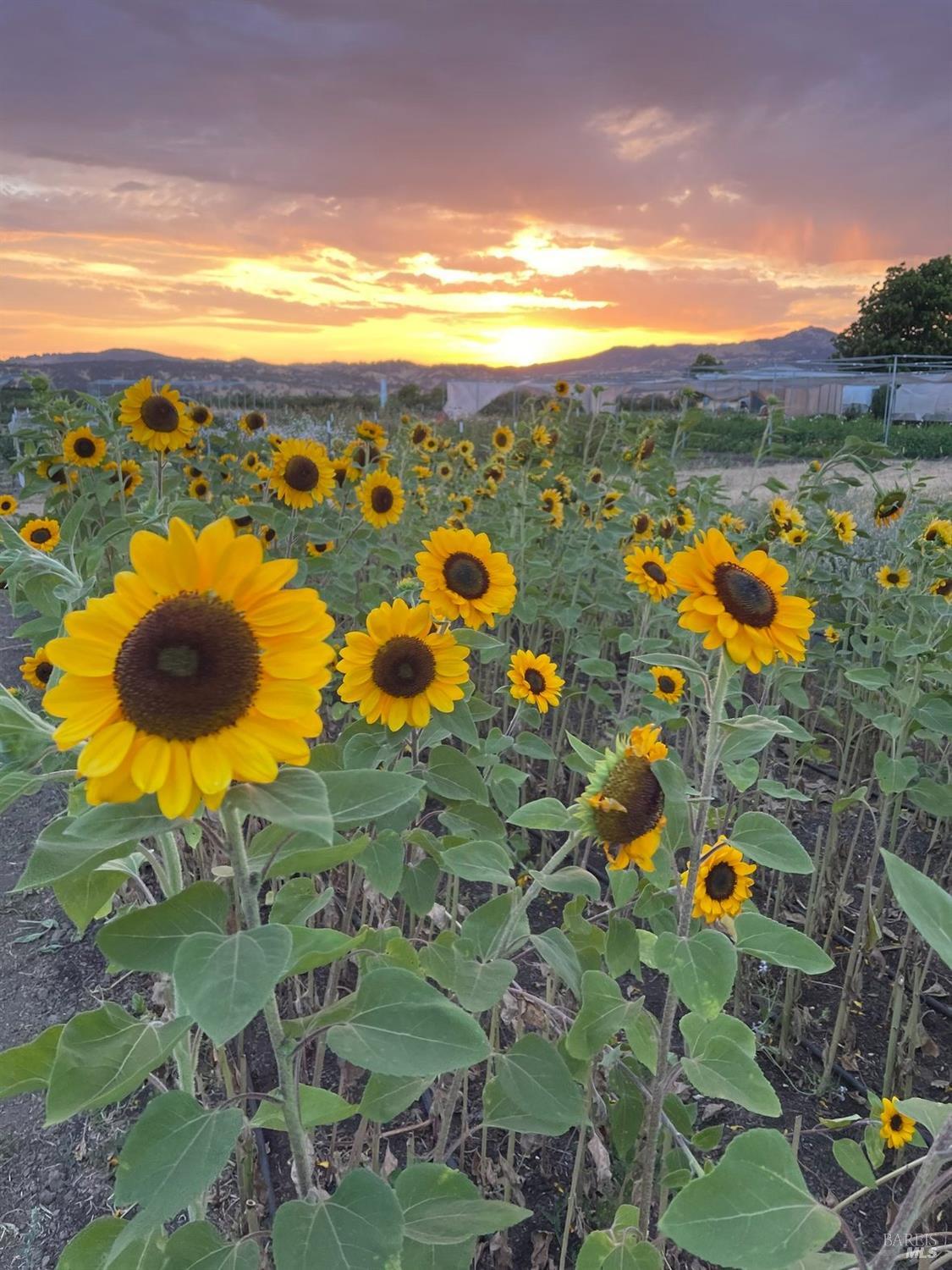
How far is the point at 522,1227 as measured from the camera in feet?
6.29

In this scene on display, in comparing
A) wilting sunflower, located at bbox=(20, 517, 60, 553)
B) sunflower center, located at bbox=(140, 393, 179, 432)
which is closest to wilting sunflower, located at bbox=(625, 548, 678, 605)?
sunflower center, located at bbox=(140, 393, 179, 432)

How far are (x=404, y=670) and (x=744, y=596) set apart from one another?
551 millimetres

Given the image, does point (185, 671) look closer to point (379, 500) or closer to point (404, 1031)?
point (404, 1031)

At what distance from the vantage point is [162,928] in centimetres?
86

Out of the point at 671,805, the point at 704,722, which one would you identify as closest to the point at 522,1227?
the point at 671,805

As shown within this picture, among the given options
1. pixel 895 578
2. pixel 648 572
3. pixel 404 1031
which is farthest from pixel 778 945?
pixel 895 578

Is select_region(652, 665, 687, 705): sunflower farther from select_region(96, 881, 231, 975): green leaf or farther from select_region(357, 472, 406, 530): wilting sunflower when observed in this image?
select_region(96, 881, 231, 975): green leaf

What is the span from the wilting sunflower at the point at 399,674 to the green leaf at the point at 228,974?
0.74 metres

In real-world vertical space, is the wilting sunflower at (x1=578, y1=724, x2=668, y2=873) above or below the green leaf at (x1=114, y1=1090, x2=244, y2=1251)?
above

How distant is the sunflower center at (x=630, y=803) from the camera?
1209mm

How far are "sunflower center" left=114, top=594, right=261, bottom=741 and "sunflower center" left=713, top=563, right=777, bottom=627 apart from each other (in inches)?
31.7

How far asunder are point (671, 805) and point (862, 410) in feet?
109

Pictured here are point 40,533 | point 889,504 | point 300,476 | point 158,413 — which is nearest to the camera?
point 40,533

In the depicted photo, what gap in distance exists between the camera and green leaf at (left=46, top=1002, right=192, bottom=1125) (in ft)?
2.84
